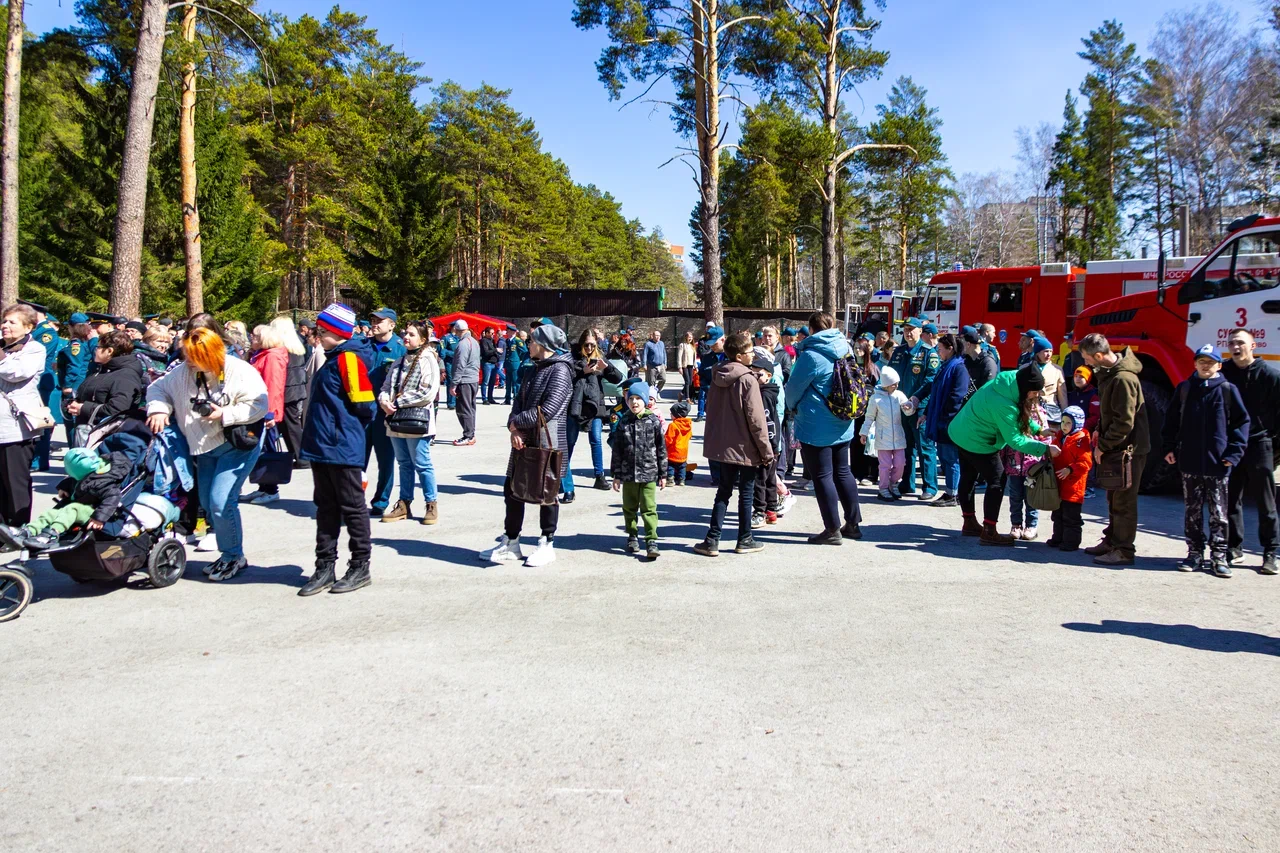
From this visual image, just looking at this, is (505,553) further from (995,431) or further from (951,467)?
(951,467)

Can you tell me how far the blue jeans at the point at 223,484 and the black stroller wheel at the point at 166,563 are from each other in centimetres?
25

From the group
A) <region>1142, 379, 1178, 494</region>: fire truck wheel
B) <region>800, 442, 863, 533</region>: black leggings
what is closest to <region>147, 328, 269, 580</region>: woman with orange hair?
<region>800, 442, 863, 533</region>: black leggings

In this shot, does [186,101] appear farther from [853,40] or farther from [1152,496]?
[1152,496]

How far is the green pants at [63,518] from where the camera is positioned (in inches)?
205

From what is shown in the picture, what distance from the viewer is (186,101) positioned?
21.2 metres

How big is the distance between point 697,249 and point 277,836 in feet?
212

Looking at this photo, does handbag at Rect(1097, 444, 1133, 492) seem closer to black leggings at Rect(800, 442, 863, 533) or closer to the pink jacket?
black leggings at Rect(800, 442, 863, 533)

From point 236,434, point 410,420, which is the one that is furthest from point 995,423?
point 236,434

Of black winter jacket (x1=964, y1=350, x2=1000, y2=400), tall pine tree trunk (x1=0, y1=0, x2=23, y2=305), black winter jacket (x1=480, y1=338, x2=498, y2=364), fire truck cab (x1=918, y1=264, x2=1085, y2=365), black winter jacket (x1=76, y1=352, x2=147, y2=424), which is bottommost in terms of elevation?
black winter jacket (x1=76, y1=352, x2=147, y2=424)

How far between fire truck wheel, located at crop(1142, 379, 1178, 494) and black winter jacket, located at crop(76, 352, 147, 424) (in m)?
8.99

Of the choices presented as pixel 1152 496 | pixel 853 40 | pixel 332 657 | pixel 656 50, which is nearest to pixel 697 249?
pixel 853 40

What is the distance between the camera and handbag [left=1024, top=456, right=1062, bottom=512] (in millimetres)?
7016

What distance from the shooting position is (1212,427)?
628cm

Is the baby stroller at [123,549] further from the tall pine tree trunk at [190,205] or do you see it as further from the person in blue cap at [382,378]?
the tall pine tree trunk at [190,205]
